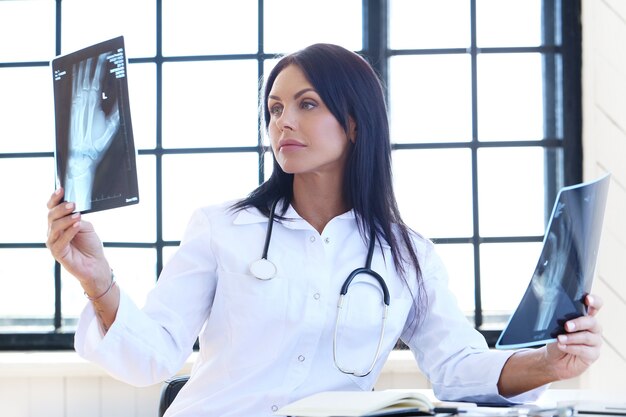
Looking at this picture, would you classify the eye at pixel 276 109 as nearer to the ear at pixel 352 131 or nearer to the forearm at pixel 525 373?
the ear at pixel 352 131

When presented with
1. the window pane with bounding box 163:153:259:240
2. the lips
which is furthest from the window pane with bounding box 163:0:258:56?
the lips

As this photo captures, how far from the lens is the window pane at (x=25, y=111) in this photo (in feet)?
9.28

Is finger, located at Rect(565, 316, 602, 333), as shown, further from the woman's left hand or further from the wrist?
the wrist

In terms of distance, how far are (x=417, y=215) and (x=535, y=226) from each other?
39 centimetres

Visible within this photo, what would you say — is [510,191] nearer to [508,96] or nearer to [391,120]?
[508,96]

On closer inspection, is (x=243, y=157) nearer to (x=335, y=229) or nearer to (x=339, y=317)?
(x=335, y=229)

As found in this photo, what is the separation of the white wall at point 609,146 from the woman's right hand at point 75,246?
1628mm

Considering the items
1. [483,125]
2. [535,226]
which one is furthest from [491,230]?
[483,125]

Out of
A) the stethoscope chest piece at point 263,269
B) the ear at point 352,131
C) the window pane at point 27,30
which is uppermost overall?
the window pane at point 27,30

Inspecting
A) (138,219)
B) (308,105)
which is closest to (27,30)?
(138,219)

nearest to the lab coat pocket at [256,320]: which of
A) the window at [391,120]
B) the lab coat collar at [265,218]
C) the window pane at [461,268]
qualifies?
the lab coat collar at [265,218]

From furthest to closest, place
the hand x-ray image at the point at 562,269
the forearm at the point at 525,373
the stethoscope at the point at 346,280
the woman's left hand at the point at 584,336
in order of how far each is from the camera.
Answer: the stethoscope at the point at 346,280 → the forearm at the point at 525,373 → the woman's left hand at the point at 584,336 → the hand x-ray image at the point at 562,269

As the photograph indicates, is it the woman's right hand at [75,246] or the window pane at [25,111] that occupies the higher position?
the window pane at [25,111]

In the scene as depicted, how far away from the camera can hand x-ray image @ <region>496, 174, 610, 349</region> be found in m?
1.26
